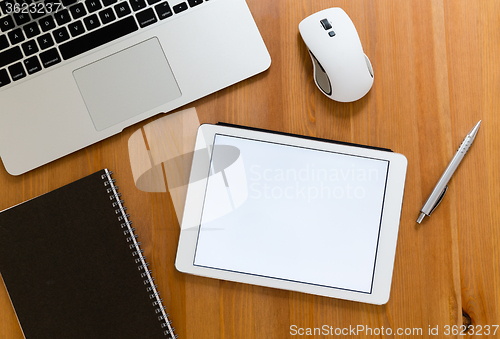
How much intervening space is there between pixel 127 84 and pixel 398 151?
1.45 feet

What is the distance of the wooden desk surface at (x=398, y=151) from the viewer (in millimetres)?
558

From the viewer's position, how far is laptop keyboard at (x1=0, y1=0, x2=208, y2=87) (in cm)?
51

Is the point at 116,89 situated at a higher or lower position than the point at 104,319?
higher

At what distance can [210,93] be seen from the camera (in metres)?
0.55

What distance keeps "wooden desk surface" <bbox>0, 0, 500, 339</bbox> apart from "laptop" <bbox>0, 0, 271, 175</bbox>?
4 cm

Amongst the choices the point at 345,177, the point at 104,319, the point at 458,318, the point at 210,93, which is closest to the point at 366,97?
the point at 345,177

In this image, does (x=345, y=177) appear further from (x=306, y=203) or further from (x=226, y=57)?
(x=226, y=57)

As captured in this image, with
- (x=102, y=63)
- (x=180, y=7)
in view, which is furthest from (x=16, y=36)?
(x=180, y=7)

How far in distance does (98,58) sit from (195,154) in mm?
205

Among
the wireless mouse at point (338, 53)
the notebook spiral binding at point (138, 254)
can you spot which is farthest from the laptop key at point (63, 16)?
the wireless mouse at point (338, 53)

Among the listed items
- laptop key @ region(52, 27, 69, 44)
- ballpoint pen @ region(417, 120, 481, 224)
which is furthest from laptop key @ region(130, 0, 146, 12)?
ballpoint pen @ region(417, 120, 481, 224)

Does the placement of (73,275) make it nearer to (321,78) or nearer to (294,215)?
(294,215)

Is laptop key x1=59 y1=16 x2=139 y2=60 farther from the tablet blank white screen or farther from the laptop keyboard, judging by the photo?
the tablet blank white screen

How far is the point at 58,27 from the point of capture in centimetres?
52
